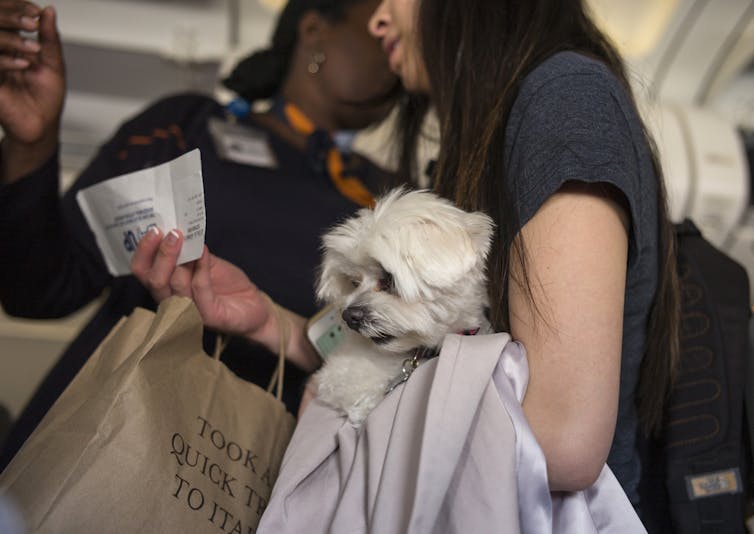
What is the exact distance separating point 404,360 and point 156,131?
90 centimetres

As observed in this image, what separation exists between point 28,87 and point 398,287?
808 millimetres

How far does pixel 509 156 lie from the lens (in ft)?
2.26

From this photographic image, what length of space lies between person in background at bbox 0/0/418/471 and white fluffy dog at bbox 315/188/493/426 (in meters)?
0.23

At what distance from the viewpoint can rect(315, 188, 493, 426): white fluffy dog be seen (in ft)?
2.36

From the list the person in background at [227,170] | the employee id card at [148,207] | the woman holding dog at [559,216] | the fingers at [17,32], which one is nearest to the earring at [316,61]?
the person in background at [227,170]

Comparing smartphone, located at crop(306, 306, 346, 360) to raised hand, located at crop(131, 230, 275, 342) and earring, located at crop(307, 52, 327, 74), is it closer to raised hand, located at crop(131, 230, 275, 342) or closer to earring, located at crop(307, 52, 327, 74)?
raised hand, located at crop(131, 230, 275, 342)

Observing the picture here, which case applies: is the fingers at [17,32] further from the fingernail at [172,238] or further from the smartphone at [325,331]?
the smartphone at [325,331]

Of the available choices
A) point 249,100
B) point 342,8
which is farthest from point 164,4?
point 342,8

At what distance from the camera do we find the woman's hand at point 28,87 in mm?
908

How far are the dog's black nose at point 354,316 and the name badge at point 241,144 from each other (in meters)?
0.63

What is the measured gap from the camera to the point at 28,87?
971 millimetres

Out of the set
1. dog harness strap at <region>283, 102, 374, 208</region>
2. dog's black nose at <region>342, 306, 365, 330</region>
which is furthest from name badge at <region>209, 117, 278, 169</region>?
dog's black nose at <region>342, 306, 365, 330</region>

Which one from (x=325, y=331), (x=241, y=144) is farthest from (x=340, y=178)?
(x=325, y=331)

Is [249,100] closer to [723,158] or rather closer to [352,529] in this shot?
[352,529]
